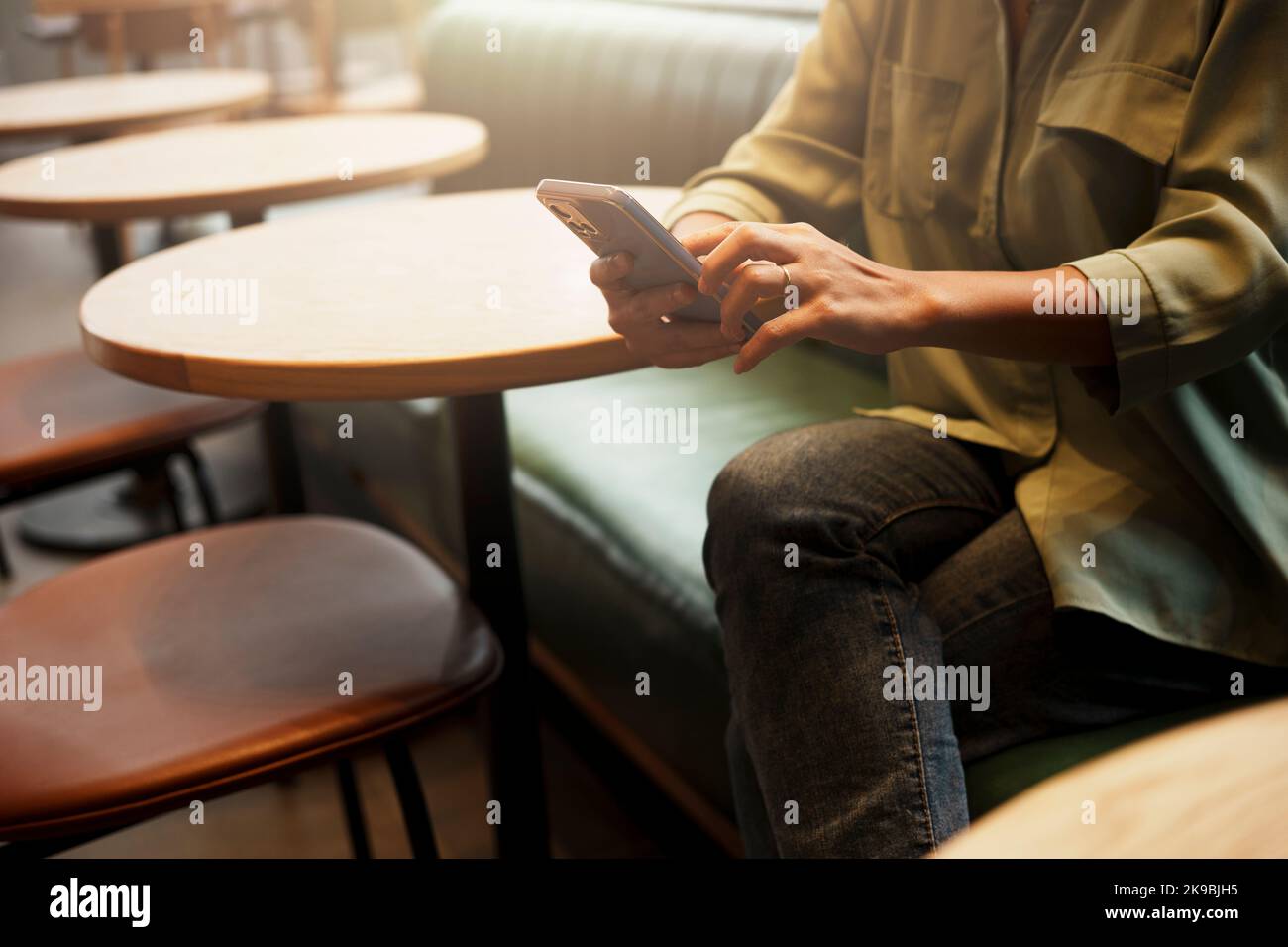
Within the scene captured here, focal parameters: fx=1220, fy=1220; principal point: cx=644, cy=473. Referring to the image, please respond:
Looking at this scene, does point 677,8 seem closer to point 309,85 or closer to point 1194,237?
point 1194,237

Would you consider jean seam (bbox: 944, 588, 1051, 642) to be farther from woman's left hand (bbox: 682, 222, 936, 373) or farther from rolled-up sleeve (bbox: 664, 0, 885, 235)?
rolled-up sleeve (bbox: 664, 0, 885, 235)

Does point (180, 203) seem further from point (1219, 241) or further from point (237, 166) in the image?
point (1219, 241)

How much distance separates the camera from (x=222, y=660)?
1.13m

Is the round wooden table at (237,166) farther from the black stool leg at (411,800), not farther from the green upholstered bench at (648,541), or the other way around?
the black stool leg at (411,800)

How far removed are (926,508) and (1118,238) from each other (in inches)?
10.6

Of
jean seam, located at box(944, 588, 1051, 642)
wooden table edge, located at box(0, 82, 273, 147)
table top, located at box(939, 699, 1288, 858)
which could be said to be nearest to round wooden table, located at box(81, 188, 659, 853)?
jean seam, located at box(944, 588, 1051, 642)

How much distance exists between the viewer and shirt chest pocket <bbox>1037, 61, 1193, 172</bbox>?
3.05 ft

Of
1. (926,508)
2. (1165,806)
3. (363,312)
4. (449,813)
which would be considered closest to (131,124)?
(449,813)

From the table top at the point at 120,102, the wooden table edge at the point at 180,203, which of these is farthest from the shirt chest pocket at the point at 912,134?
the table top at the point at 120,102

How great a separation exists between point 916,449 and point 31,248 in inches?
232

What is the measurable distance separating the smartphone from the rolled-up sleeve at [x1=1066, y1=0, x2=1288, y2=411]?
28 centimetres

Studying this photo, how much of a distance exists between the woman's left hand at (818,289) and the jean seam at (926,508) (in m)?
0.18

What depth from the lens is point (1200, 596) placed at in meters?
0.97
